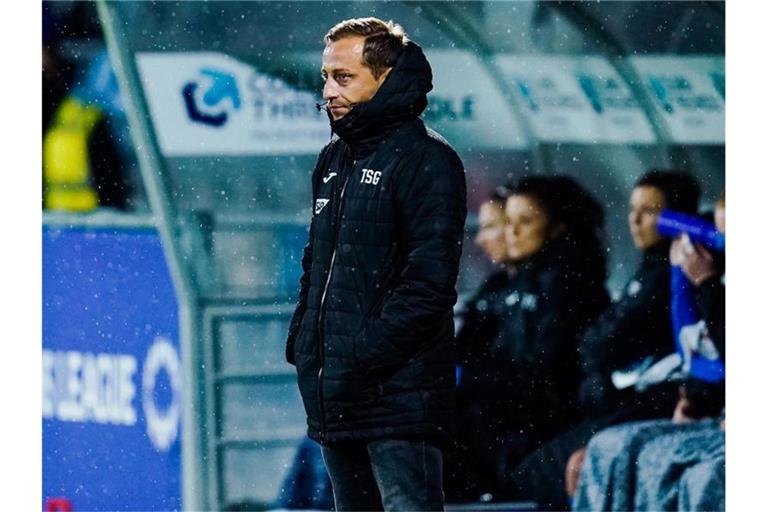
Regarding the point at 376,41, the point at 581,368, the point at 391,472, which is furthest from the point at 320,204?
the point at 581,368

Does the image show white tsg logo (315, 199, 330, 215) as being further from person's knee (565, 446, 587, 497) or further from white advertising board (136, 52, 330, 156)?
person's knee (565, 446, 587, 497)

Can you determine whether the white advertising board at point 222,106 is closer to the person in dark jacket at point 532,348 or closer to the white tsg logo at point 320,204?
the person in dark jacket at point 532,348

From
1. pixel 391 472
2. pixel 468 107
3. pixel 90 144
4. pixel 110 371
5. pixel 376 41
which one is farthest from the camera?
pixel 110 371

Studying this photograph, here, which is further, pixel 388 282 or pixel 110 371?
pixel 110 371

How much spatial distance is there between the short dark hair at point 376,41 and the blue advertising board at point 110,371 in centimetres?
191

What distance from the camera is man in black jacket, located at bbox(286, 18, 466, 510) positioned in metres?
3.71

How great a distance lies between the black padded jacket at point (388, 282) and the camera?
3.70 m

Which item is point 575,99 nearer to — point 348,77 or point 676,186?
point 676,186

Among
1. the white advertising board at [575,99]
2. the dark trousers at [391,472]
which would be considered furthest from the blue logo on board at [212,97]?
the dark trousers at [391,472]

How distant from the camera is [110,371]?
573cm

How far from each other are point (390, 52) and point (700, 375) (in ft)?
7.19

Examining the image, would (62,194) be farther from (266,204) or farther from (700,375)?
(700,375)

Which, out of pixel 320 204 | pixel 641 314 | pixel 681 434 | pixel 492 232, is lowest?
pixel 681 434

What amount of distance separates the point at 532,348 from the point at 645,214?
59cm
